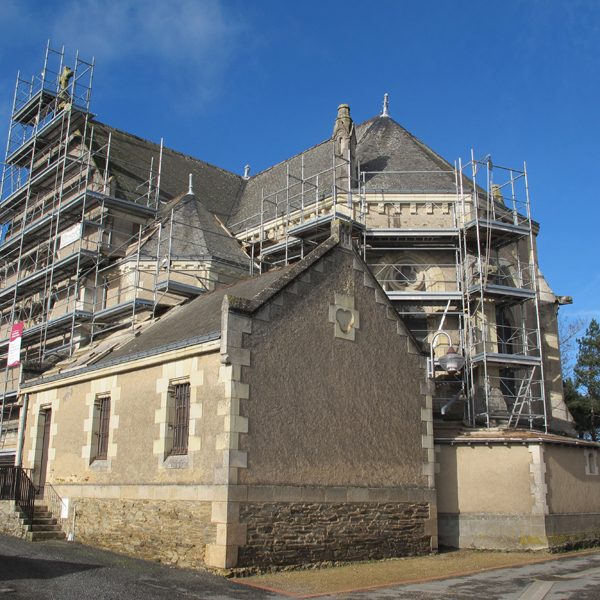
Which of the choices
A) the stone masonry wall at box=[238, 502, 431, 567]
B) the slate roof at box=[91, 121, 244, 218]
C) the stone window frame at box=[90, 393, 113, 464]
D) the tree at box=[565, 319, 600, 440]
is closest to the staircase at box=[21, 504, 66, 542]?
the stone window frame at box=[90, 393, 113, 464]

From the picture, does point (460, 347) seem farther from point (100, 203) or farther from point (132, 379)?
point (100, 203)

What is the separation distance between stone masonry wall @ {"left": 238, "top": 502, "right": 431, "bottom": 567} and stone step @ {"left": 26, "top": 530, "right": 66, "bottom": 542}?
6211 millimetres

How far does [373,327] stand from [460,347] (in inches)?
310

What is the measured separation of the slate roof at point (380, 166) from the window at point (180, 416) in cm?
1203

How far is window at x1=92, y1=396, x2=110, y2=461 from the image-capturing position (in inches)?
662

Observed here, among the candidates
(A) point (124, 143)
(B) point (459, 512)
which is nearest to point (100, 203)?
(A) point (124, 143)

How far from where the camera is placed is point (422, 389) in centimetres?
1714

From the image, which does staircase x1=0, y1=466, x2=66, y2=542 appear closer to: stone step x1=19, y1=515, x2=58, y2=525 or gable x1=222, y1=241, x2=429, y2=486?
stone step x1=19, y1=515, x2=58, y2=525

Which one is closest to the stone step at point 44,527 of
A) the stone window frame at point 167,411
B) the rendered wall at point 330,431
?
the stone window frame at point 167,411

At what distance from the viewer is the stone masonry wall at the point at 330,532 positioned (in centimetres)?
1322

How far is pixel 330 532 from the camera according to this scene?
14.3 meters

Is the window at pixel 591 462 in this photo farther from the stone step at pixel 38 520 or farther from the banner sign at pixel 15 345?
the banner sign at pixel 15 345

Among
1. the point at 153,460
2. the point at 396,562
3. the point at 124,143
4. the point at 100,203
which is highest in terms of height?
the point at 124,143

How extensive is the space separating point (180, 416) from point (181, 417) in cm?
4
